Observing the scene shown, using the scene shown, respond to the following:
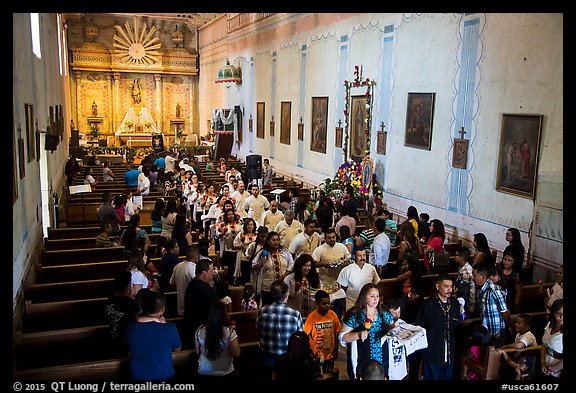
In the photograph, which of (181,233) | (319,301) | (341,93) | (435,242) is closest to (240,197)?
(181,233)

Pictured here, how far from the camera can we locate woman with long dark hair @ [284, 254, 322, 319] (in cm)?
646

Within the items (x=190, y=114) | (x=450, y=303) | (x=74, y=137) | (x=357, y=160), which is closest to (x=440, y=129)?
(x=357, y=160)

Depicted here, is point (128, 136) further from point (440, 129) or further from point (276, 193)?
point (440, 129)

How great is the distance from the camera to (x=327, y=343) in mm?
5258

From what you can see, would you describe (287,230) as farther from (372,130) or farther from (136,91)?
(136,91)

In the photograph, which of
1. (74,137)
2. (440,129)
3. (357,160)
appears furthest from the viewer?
(74,137)

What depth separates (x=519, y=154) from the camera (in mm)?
9836

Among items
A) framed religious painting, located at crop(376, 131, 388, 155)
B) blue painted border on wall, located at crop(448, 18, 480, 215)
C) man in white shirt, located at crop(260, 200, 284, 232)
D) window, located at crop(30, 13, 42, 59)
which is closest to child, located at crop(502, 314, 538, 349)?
man in white shirt, located at crop(260, 200, 284, 232)

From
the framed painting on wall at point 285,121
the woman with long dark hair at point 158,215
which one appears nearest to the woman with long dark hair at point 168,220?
the woman with long dark hair at point 158,215

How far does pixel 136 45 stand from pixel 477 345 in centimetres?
3166

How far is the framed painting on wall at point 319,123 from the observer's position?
17.5 meters

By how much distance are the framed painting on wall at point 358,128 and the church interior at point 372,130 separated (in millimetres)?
57

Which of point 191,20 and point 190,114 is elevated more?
point 191,20

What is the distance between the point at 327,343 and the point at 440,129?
799 centimetres
